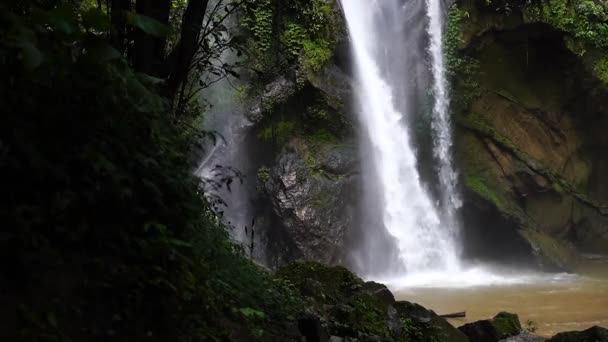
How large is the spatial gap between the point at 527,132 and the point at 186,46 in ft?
49.4

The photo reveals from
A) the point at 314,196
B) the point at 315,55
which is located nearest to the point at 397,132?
the point at 315,55

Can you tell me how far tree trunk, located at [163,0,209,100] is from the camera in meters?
3.62

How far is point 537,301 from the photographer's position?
1125 centimetres

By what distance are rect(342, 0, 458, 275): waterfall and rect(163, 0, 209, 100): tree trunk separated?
11562 mm

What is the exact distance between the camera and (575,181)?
17.3 m

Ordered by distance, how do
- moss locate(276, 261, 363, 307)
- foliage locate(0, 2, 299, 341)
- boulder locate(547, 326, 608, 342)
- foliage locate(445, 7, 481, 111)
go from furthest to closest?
foliage locate(445, 7, 481, 111)
boulder locate(547, 326, 608, 342)
moss locate(276, 261, 363, 307)
foliage locate(0, 2, 299, 341)

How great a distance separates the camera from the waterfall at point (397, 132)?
15297 millimetres

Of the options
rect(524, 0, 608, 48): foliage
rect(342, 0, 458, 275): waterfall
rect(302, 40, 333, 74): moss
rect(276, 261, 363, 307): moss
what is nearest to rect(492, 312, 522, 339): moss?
rect(276, 261, 363, 307): moss

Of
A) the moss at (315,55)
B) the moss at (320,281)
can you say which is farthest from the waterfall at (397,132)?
the moss at (320,281)

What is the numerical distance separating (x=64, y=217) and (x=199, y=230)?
0.74 meters

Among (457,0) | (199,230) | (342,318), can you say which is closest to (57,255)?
(199,230)

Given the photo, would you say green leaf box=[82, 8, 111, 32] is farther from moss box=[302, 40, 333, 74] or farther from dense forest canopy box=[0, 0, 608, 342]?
moss box=[302, 40, 333, 74]

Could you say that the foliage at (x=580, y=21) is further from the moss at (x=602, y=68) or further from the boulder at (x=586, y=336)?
the boulder at (x=586, y=336)

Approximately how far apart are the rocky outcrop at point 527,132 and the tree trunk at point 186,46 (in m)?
13.7
